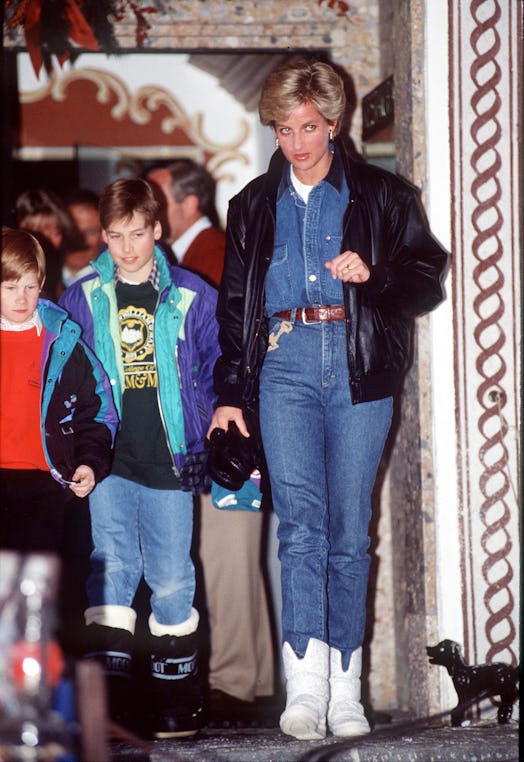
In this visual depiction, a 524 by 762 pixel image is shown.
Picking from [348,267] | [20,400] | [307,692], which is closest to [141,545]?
[20,400]

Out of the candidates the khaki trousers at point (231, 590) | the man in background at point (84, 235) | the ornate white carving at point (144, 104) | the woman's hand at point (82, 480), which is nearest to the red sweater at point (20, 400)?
Answer: the woman's hand at point (82, 480)

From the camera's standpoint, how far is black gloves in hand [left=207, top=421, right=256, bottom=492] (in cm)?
347

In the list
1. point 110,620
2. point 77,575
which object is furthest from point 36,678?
point 77,575

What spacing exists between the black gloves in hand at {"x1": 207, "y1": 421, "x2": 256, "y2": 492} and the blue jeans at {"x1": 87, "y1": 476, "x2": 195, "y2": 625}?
0.25 metres

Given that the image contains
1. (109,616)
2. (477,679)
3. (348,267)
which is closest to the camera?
(348,267)

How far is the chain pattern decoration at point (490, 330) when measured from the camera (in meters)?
3.97

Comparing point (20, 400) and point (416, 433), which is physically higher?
point (20, 400)

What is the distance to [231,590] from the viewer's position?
492 centimetres

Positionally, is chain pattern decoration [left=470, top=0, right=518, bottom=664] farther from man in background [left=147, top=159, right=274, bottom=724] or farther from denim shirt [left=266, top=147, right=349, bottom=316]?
man in background [left=147, top=159, right=274, bottom=724]

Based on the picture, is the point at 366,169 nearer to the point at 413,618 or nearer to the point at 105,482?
the point at 105,482

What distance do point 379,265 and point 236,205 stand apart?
553 mm

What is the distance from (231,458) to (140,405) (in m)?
0.46

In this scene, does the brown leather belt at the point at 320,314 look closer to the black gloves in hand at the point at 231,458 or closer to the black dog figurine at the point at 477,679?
the black gloves in hand at the point at 231,458

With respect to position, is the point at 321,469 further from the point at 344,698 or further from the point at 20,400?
the point at 20,400
